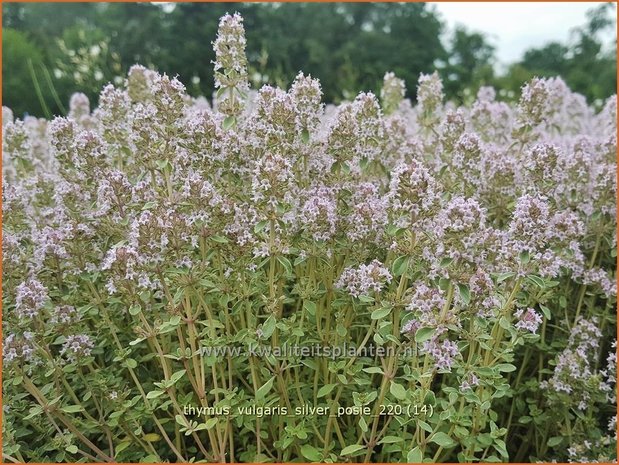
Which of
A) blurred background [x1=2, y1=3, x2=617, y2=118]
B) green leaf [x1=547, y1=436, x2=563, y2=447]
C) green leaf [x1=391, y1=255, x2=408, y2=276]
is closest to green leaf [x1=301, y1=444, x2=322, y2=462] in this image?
green leaf [x1=391, y1=255, x2=408, y2=276]

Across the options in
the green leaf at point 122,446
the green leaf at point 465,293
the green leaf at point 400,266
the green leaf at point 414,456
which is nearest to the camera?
the green leaf at point 465,293

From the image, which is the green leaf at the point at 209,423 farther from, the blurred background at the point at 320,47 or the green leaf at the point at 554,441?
the blurred background at the point at 320,47

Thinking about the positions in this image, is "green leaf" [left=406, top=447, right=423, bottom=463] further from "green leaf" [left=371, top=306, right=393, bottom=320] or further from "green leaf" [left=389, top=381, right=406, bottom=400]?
"green leaf" [left=371, top=306, right=393, bottom=320]

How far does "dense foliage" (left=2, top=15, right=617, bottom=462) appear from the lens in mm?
2469

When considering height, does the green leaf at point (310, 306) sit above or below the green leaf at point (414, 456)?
above

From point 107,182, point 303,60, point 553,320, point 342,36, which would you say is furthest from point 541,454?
point 342,36

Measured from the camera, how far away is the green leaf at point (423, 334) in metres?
2.27

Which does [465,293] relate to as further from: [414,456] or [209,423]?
[209,423]

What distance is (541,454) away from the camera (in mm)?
3348

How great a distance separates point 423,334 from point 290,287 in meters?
1.17

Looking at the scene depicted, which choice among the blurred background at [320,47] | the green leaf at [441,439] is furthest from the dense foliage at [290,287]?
the blurred background at [320,47]

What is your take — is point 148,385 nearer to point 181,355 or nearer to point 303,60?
point 181,355

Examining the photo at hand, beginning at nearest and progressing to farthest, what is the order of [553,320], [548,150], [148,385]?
1. [548,150]
2. [148,385]
3. [553,320]

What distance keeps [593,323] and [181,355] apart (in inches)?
92.5
